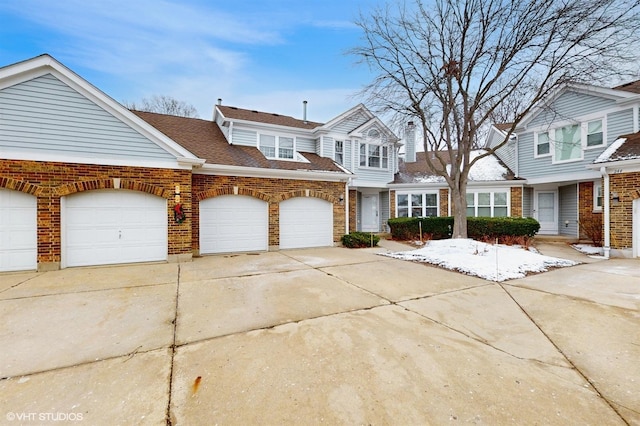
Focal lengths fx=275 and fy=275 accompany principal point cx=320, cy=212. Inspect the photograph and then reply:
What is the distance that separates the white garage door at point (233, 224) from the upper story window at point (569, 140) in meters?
14.0

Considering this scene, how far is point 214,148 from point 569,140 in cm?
1615

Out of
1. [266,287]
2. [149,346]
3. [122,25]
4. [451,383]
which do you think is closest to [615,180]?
[451,383]

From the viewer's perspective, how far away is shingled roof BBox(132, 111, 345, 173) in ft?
34.8

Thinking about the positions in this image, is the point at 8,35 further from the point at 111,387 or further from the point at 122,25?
Answer: the point at 111,387

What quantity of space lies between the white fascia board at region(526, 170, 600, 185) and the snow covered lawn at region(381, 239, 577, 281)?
6.35 metres

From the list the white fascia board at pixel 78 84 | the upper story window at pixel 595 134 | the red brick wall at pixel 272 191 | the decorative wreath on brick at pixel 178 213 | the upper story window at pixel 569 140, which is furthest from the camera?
the upper story window at pixel 569 140

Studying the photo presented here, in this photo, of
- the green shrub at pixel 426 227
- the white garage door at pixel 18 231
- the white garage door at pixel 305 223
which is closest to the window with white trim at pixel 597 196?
the green shrub at pixel 426 227

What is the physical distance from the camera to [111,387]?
2500 mm

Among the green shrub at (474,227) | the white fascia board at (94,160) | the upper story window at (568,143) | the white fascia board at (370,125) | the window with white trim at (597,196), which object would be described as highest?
the white fascia board at (370,125)

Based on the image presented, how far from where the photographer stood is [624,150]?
9.55m

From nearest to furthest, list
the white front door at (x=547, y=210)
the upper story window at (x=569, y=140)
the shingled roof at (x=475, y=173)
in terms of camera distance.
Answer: the upper story window at (x=569, y=140) → the white front door at (x=547, y=210) → the shingled roof at (x=475, y=173)

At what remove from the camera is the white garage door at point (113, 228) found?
293 inches

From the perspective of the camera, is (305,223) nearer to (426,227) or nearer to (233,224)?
(233,224)

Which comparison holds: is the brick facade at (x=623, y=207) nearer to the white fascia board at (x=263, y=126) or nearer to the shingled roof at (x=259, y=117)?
the white fascia board at (x=263, y=126)
